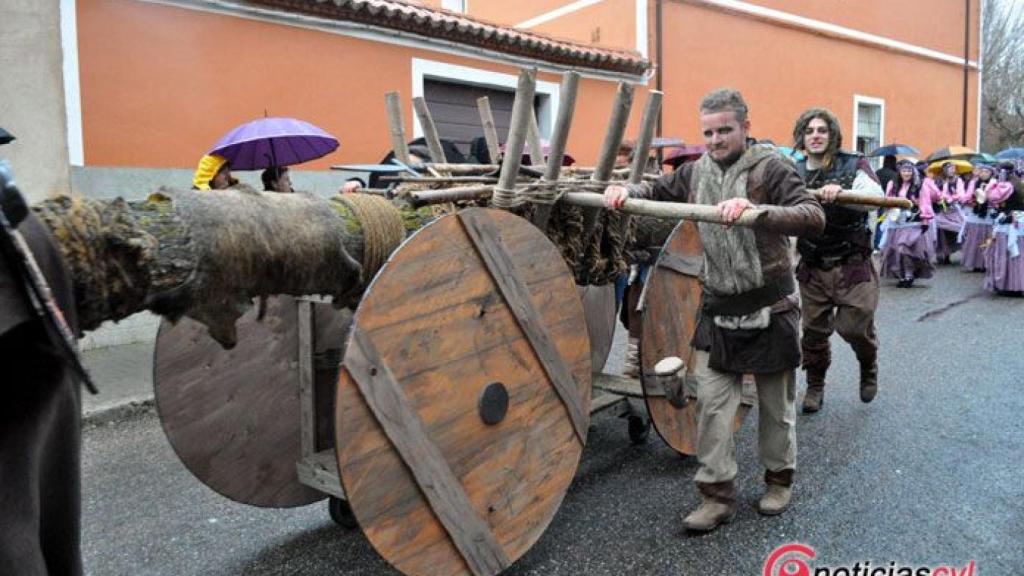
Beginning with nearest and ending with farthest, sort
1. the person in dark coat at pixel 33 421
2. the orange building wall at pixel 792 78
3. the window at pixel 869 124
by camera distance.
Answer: the person in dark coat at pixel 33 421, the orange building wall at pixel 792 78, the window at pixel 869 124

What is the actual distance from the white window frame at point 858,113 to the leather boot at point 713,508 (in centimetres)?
1422

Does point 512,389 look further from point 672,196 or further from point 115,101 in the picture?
point 115,101

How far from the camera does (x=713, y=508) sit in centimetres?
340

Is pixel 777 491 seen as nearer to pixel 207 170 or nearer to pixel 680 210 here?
pixel 680 210

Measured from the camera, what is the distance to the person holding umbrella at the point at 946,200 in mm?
13086

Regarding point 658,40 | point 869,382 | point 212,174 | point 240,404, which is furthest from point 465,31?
point 240,404

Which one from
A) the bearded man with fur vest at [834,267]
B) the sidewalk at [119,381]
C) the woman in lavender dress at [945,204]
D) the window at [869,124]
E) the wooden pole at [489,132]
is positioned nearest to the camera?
the wooden pole at [489,132]

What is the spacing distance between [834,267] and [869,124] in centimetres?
1348

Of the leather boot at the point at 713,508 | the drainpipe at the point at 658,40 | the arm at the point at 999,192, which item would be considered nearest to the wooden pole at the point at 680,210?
the leather boot at the point at 713,508

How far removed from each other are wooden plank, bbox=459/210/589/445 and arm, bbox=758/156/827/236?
36.5 inches

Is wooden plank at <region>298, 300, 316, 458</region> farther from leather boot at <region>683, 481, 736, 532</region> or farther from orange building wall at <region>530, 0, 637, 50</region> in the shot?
orange building wall at <region>530, 0, 637, 50</region>

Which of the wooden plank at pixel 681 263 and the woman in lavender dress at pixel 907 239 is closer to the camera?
the wooden plank at pixel 681 263

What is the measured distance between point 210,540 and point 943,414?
449 centimetres

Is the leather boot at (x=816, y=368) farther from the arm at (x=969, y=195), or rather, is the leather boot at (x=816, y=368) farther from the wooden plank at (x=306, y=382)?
the arm at (x=969, y=195)
